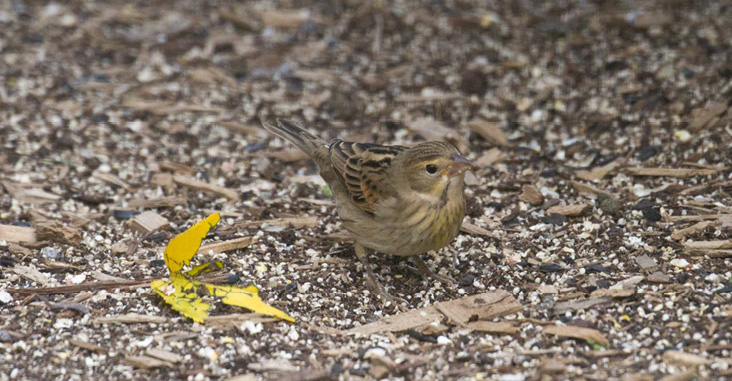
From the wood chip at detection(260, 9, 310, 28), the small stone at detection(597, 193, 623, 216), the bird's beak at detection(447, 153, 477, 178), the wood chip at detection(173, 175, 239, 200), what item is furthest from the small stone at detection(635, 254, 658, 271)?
the wood chip at detection(260, 9, 310, 28)

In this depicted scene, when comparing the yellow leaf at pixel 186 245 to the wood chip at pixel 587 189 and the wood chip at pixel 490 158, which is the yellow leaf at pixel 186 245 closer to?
the wood chip at pixel 490 158

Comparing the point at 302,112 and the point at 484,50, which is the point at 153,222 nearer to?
the point at 302,112

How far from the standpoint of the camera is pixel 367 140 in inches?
293

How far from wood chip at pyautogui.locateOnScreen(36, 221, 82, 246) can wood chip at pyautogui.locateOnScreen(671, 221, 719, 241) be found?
3813 millimetres

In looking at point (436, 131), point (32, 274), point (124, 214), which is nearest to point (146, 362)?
point (32, 274)

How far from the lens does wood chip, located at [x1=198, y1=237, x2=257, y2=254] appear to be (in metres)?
5.73

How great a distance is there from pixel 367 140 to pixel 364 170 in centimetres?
177

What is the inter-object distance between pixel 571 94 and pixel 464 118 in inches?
36.7

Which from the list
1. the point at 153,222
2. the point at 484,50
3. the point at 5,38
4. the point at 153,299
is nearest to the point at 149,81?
the point at 5,38

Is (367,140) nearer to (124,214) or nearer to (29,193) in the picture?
(124,214)

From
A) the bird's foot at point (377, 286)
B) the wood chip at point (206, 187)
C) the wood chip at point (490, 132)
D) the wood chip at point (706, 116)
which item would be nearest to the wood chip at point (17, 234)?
the wood chip at point (206, 187)

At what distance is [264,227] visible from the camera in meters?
6.15

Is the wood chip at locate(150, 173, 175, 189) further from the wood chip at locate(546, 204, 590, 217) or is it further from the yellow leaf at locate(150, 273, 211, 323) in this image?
the wood chip at locate(546, 204, 590, 217)

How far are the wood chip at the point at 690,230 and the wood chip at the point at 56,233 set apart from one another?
12.5 ft
